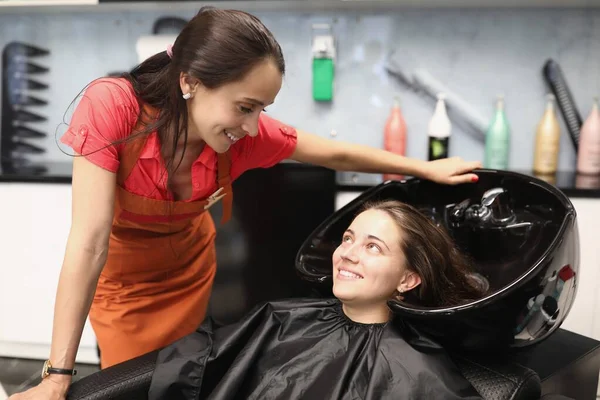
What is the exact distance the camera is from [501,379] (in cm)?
121

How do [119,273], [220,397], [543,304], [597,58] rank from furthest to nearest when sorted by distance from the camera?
[597,58] < [119,273] < [220,397] < [543,304]

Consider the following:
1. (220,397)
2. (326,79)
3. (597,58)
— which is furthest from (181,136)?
(597,58)

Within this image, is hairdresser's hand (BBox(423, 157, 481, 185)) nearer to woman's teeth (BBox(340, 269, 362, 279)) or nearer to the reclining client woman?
the reclining client woman

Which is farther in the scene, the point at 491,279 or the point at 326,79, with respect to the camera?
the point at 326,79

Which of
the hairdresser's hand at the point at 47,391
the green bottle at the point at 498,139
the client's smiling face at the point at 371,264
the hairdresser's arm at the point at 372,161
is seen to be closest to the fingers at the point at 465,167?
the hairdresser's arm at the point at 372,161

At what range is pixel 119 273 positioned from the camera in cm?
168

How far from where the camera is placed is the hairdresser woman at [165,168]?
1269mm

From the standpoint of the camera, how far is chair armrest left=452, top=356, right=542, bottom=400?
118 centimetres

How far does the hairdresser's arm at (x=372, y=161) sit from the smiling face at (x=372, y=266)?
30 cm

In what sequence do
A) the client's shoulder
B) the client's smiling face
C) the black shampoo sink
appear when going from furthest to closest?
the client's shoulder → the client's smiling face → the black shampoo sink

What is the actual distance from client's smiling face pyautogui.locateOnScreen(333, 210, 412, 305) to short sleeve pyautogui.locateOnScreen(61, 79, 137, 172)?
1.90ft

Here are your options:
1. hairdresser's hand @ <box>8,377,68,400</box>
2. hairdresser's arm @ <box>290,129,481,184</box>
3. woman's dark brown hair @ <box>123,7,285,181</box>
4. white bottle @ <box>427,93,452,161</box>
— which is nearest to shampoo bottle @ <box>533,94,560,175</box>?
white bottle @ <box>427,93,452,161</box>

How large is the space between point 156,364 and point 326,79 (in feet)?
4.77

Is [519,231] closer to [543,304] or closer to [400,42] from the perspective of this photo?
[543,304]
